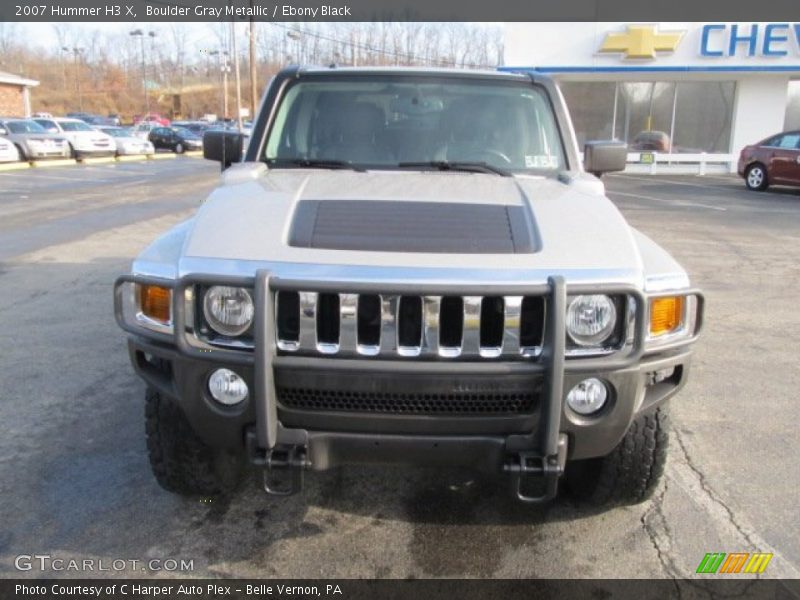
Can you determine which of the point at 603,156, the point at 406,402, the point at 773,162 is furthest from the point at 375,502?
the point at 773,162

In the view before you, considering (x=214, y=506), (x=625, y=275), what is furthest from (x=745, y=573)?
(x=214, y=506)

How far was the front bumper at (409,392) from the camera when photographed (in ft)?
7.69

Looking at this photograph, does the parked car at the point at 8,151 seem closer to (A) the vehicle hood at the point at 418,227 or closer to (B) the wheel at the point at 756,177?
(B) the wheel at the point at 756,177

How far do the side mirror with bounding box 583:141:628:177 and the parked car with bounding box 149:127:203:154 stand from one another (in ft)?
127

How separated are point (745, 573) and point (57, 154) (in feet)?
93.6

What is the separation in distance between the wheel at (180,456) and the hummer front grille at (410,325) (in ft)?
2.33

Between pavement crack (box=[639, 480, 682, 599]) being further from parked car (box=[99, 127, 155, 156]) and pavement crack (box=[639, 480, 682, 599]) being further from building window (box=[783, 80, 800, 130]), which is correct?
parked car (box=[99, 127, 155, 156])

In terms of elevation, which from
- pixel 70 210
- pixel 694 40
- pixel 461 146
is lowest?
pixel 70 210

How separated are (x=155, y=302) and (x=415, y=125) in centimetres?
181

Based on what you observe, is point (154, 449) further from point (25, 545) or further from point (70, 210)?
point (70, 210)

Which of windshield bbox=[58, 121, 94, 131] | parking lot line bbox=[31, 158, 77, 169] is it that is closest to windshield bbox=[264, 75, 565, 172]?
parking lot line bbox=[31, 158, 77, 169]

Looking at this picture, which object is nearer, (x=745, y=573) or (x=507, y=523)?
(x=745, y=573)

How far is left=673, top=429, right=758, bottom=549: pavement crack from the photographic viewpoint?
3.03 m

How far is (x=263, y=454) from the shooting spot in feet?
8.04
